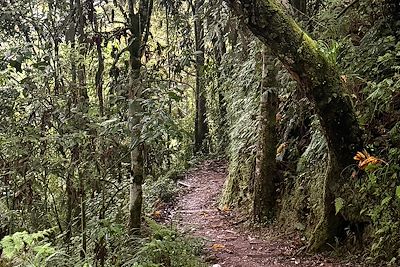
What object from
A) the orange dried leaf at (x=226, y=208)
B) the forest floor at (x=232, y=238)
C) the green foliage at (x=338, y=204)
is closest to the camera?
the green foliage at (x=338, y=204)

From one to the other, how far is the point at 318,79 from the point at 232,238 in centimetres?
278

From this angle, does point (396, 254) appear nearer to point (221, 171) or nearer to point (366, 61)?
point (366, 61)

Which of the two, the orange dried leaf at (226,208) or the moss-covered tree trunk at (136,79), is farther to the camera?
the orange dried leaf at (226,208)

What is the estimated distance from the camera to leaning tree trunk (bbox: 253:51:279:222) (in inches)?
267

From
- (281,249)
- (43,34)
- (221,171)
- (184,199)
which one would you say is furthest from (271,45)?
(221,171)

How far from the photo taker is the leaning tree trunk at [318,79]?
4.65 meters

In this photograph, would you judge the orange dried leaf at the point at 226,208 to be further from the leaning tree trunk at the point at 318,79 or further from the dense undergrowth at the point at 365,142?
the leaning tree trunk at the point at 318,79

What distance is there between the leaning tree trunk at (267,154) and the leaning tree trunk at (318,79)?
5.45 feet

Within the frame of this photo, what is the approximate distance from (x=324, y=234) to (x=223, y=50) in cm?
1107

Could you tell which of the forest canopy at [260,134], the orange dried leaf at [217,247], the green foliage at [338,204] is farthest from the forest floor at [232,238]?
the green foliage at [338,204]

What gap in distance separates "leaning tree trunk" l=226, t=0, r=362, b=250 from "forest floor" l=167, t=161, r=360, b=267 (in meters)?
0.43

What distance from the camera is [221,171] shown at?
1323 centimetres

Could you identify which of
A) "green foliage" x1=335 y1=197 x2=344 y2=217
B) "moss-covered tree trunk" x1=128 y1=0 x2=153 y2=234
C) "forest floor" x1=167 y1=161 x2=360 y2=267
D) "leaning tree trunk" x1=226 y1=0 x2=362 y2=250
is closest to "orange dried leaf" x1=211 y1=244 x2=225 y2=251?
"forest floor" x1=167 y1=161 x2=360 y2=267

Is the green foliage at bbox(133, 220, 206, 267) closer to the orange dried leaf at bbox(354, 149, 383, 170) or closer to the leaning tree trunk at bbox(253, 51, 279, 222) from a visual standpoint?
the leaning tree trunk at bbox(253, 51, 279, 222)
